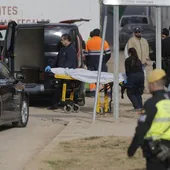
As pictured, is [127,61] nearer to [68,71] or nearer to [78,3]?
[68,71]

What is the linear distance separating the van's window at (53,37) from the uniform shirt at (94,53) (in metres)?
1.16

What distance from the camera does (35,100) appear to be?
1953 cm

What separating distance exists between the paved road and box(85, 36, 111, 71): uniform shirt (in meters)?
3.27

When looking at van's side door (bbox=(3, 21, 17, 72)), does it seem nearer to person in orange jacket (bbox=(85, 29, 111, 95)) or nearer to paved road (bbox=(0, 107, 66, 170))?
person in orange jacket (bbox=(85, 29, 111, 95))

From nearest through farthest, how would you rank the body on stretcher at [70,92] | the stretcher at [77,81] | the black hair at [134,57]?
the stretcher at [77,81], the black hair at [134,57], the body on stretcher at [70,92]

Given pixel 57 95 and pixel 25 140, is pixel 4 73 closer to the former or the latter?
pixel 25 140

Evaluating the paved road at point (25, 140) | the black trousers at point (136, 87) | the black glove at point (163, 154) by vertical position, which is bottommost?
the paved road at point (25, 140)

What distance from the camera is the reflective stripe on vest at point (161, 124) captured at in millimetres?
6707

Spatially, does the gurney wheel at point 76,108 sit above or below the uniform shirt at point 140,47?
below

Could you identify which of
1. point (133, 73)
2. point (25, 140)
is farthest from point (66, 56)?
point (25, 140)

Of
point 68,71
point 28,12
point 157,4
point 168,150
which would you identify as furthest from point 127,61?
point 168,150

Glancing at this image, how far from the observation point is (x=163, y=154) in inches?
263

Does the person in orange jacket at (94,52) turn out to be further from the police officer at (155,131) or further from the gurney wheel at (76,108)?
the police officer at (155,131)

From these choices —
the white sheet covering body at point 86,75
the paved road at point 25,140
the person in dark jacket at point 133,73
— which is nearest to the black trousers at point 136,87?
the person in dark jacket at point 133,73
